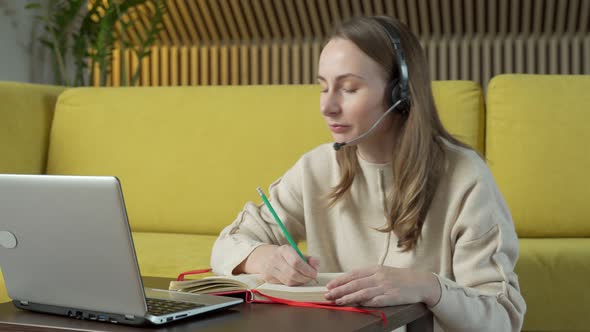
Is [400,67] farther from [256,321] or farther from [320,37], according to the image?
[320,37]

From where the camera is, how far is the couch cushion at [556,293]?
1.93 metres

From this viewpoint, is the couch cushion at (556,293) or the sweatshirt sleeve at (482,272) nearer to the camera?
the sweatshirt sleeve at (482,272)

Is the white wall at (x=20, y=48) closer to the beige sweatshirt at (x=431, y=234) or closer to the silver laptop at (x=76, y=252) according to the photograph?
the beige sweatshirt at (x=431, y=234)

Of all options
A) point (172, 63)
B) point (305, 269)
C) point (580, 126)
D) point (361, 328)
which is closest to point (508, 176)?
point (580, 126)

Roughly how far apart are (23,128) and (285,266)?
170 centimetres

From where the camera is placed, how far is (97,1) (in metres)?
4.96

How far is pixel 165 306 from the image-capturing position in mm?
1018

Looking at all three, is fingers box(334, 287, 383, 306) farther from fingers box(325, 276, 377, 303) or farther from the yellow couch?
the yellow couch

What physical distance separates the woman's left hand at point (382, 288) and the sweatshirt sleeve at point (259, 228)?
30 cm

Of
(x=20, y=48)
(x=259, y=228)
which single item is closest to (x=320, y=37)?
(x=20, y=48)

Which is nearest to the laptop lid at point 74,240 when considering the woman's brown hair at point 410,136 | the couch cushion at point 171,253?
the woman's brown hair at point 410,136

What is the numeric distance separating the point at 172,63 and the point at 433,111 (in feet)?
15.4

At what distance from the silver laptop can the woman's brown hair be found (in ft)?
1.25

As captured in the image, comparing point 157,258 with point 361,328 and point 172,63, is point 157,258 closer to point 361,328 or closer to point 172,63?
point 361,328
